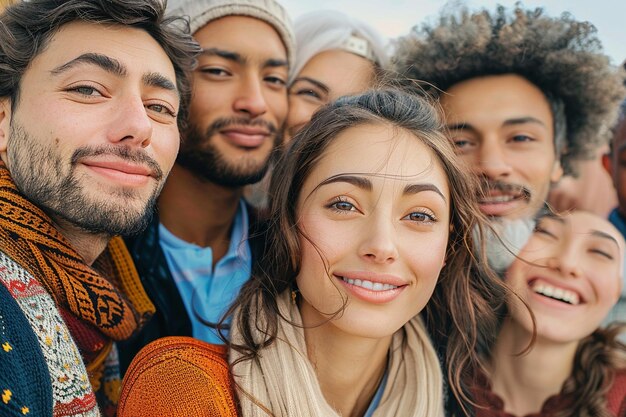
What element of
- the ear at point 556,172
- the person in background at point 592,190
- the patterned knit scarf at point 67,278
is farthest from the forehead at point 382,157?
the person in background at point 592,190

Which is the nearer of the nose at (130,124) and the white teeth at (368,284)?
the white teeth at (368,284)

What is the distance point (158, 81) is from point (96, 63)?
0.25 metres

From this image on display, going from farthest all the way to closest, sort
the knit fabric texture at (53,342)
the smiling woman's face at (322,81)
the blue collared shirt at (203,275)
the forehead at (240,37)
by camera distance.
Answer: the smiling woman's face at (322,81), the forehead at (240,37), the blue collared shirt at (203,275), the knit fabric texture at (53,342)

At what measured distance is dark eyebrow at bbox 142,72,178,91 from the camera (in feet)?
7.73

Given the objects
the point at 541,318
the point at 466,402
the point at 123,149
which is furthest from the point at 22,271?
the point at 541,318

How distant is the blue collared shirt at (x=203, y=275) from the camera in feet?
9.96

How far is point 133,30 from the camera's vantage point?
7.89 feet

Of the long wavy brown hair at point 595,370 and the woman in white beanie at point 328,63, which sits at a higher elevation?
the woman in white beanie at point 328,63

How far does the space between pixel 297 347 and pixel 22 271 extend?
2.89 feet

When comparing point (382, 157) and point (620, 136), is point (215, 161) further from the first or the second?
point (620, 136)

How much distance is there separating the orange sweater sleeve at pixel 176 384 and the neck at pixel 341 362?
0.34 metres

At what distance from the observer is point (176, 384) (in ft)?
6.16

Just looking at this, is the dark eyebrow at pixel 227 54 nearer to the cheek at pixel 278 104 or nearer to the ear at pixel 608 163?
the cheek at pixel 278 104

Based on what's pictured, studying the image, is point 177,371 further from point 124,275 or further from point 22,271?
point 124,275
